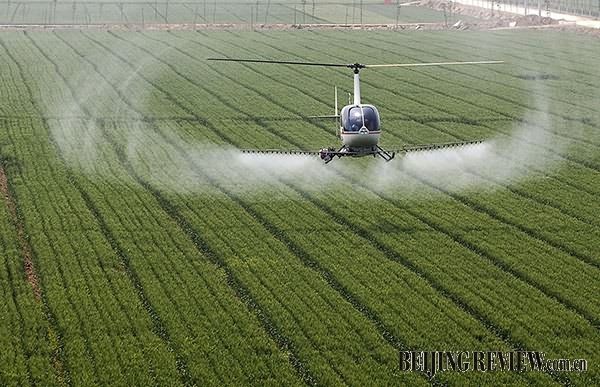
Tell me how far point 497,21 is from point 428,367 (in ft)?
307

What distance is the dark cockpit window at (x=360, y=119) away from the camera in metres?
41.2

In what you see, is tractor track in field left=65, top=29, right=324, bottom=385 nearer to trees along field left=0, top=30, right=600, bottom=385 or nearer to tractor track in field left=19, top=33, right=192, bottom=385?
trees along field left=0, top=30, right=600, bottom=385

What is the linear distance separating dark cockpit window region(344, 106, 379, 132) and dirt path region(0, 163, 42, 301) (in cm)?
1300

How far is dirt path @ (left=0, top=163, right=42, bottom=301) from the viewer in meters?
36.5

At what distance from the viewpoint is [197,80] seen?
78812mm

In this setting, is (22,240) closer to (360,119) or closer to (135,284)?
(135,284)

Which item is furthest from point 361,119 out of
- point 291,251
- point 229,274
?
point 229,274

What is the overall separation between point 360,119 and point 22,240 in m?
13.9

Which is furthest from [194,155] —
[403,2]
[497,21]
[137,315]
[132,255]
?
[403,2]

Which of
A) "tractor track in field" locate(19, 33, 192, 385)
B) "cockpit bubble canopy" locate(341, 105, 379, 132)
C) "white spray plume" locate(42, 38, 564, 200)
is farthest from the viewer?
"white spray plume" locate(42, 38, 564, 200)

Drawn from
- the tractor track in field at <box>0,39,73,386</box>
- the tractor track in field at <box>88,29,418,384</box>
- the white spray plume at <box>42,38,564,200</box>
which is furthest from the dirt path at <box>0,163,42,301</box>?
the tractor track in field at <box>88,29,418,384</box>

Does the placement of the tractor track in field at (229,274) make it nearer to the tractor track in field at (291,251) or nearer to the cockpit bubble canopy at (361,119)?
the tractor track in field at (291,251)

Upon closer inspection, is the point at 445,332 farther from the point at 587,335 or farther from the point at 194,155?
the point at 194,155

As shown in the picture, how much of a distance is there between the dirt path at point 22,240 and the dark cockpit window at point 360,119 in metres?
13.0
